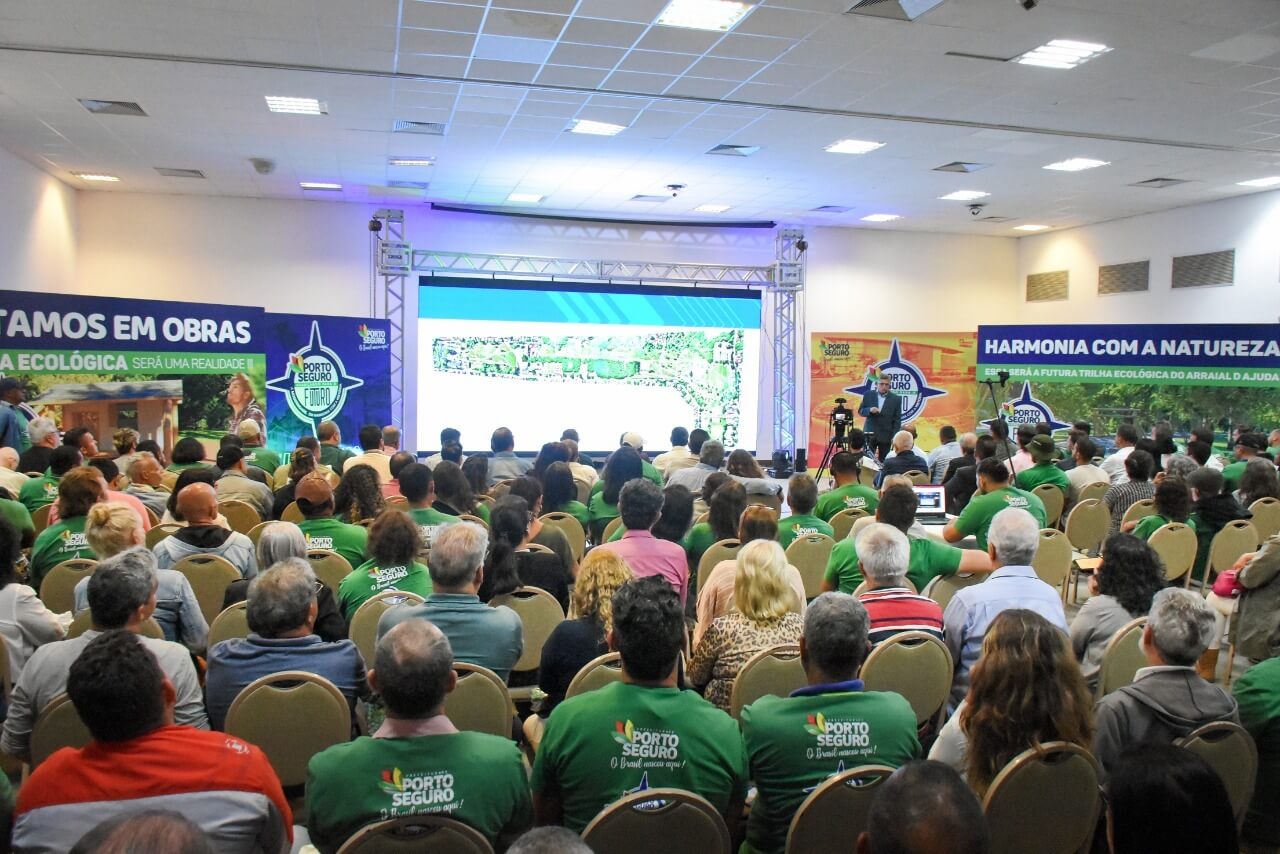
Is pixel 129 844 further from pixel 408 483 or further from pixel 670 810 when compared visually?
pixel 408 483

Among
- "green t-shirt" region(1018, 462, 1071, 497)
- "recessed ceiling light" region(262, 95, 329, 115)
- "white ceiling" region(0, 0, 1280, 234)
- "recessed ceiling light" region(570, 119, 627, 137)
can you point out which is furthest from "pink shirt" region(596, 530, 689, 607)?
"recessed ceiling light" region(262, 95, 329, 115)

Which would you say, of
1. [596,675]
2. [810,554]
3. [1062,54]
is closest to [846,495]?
[810,554]

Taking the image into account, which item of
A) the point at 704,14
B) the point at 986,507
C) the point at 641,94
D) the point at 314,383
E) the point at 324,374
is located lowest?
the point at 986,507

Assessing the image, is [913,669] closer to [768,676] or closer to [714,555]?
[768,676]

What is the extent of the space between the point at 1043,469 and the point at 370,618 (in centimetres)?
604

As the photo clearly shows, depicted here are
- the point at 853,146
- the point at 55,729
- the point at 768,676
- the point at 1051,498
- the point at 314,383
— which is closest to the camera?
the point at 55,729

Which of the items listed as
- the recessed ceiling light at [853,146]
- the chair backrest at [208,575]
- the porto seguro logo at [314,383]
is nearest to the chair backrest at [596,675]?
the chair backrest at [208,575]

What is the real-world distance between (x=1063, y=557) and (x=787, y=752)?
13.7 feet

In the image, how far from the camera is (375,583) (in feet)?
13.4

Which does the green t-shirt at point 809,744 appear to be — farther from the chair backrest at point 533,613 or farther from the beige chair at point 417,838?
the chair backrest at point 533,613

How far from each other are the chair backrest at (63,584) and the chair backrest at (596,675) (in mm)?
2760

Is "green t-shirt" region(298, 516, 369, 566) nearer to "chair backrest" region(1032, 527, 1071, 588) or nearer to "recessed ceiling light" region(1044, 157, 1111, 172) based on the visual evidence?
"chair backrest" region(1032, 527, 1071, 588)

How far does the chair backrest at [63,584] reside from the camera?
14.1ft

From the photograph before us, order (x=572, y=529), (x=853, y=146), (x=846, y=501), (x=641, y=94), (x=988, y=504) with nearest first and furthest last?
(x=988, y=504)
(x=572, y=529)
(x=846, y=501)
(x=641, y=94)
(x=853, y=146)
